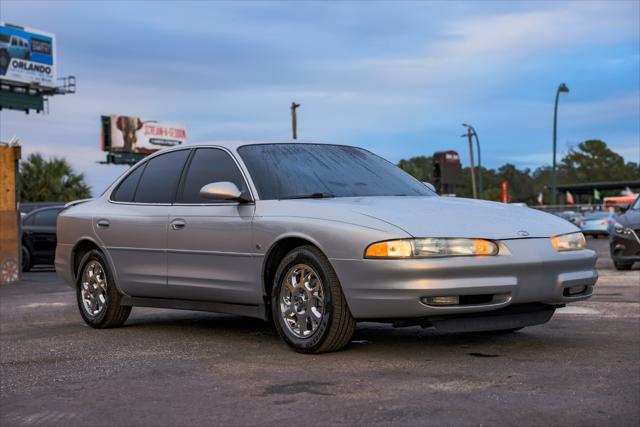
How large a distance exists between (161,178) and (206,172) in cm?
62

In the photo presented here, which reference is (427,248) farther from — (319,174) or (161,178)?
(161,178)

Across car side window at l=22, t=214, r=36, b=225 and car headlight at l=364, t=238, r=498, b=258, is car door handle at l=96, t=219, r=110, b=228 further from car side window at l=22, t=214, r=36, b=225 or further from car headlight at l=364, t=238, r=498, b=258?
car side window at l=22, t=214, r=36, b=225

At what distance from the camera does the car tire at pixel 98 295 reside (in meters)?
8.19

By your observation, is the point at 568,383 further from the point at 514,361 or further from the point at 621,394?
the point at 514,361

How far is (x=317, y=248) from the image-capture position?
20.4 feet

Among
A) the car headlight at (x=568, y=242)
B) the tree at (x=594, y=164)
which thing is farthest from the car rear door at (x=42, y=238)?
the tree at (x=594, y=164)

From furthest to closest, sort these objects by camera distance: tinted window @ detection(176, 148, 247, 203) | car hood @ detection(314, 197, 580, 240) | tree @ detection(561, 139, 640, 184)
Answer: tree @ detection(561, 139, 640, 184) → tinted window @ detection(176, 148, 247, 203) → car hood @ detection(314, 197, 580, 240)

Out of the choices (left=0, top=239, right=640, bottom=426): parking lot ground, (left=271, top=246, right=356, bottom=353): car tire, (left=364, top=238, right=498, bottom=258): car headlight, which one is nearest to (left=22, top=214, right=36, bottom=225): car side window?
(left=0, top=239, right=640, bottom=426): parking lot ground

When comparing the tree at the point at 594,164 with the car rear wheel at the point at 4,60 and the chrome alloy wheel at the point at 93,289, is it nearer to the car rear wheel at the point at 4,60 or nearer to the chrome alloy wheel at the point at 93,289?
the car rear wheel at the point at 4,60

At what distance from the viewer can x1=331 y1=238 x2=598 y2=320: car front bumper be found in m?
5.75

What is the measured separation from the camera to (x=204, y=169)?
7.57m

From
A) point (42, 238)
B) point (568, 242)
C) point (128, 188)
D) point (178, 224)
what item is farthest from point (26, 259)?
point (568, 242)

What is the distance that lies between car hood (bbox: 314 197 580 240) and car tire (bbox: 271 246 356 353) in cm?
43

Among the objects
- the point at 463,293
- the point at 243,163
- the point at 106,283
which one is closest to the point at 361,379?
the point at 463,293
